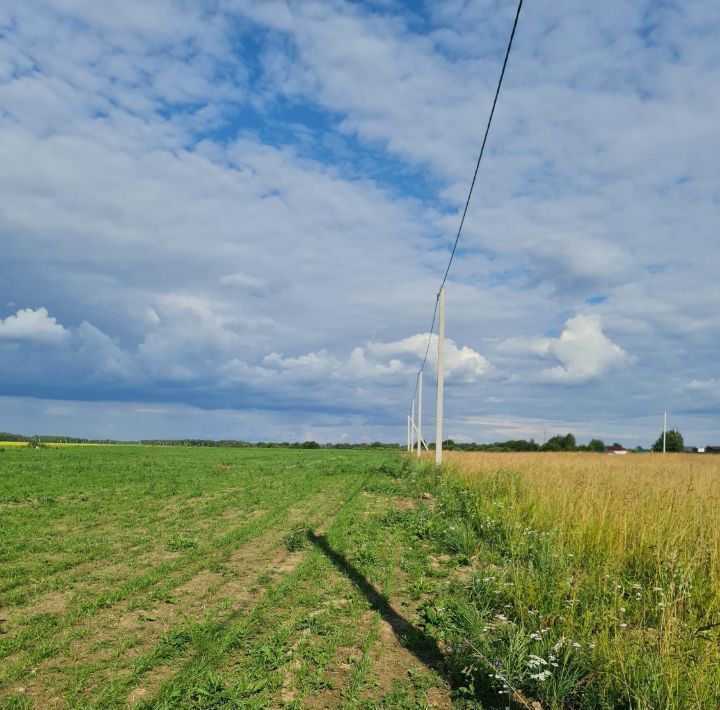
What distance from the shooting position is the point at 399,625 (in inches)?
260

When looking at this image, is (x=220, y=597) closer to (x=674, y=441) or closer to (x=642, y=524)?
(x=642, y=524)

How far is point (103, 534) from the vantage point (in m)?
11.5

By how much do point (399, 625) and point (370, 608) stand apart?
628 millimetres

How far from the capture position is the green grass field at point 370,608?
4.69 m

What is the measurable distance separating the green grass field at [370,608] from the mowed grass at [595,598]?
0.03 m

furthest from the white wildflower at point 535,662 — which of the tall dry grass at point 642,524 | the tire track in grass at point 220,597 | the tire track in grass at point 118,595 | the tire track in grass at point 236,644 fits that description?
the tire track in grass at point 118,595

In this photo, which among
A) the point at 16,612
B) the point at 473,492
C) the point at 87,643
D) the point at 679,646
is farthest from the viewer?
the point at 473,492

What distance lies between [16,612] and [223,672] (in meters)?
3.26

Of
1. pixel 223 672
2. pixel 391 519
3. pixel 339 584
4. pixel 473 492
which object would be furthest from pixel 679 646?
pixel 473 492

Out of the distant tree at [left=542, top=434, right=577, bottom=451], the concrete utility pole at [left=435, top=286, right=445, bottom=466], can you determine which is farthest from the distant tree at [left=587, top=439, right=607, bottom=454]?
the concrete utility pole at [left=435, top=286, right=445, bottom=466]

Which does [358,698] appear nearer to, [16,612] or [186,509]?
[16,612]

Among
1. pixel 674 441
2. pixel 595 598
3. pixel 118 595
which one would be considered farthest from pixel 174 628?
pixel 674 441

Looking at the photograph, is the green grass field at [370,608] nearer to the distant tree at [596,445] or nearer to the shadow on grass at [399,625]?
the shadow on grass at [399,625]

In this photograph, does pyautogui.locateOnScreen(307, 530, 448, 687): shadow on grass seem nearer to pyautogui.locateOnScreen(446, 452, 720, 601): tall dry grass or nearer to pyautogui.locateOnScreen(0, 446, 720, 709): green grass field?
Result: pyautogui.locateOnScreen(0, 446, 720, 709): green grass field
